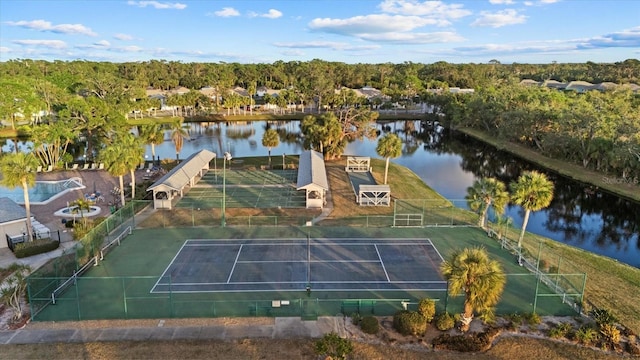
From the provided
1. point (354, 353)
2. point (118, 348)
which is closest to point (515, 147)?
point (354, 353)

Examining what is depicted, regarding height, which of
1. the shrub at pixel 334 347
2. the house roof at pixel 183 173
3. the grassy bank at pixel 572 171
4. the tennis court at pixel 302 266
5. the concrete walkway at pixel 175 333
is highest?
the house roof at pixel 183 173

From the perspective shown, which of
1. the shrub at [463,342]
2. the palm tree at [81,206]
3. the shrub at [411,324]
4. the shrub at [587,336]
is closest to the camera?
the shrub at [463,342]

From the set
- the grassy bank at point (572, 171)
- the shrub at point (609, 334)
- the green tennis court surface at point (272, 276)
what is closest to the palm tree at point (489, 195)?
the green tennis court surface at point (272, 276)

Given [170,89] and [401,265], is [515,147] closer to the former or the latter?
[401,265]

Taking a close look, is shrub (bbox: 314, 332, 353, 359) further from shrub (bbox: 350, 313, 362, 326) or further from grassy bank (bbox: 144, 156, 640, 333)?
grassy bank (bbox: 144, 156, 640, 333)

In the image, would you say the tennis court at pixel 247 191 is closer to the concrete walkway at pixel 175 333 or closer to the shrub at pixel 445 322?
the concrete walkway at pixel 175 333

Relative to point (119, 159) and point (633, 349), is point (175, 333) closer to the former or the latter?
point (633, 349)

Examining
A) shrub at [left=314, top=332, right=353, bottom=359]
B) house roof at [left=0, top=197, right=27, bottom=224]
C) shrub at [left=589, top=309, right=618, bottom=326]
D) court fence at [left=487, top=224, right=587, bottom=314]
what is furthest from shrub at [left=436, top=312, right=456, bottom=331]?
house roof at [left=0, top=197, right=27, bottom=224]
